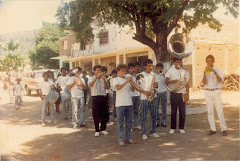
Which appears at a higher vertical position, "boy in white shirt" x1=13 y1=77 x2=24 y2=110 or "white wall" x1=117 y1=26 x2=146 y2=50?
"white wall" x1=117 y1=26 x2=146 y2=50

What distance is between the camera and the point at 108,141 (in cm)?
554

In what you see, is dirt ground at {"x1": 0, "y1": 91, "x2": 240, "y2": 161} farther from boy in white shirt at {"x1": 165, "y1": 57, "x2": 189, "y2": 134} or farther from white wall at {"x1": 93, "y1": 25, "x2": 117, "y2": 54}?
white wall at {"x1": 93, "y1": 25, "x2": 117, "y2": 54}

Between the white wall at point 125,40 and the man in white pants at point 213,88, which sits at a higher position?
the white wall at point 125,40

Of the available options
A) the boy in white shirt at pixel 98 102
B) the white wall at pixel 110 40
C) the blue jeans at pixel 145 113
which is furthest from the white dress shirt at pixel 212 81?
the white wall at pixel 110 40

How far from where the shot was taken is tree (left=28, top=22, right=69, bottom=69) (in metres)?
33.9

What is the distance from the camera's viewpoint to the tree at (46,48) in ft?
111

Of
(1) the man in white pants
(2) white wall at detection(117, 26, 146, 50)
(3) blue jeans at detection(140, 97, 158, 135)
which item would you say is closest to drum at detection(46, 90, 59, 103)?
(3) blue jeans at detection(140, 97, 158, 135)

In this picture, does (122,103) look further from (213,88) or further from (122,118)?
(213,88)

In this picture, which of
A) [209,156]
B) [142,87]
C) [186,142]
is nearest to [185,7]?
[142,87]

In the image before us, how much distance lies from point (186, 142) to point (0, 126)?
6322mm

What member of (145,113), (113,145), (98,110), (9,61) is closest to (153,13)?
(98,110)

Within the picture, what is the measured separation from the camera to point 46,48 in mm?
34562

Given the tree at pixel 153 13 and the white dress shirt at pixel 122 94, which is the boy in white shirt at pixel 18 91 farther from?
the white dress shirt at pixel 122 94

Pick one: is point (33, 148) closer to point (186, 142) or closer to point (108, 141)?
point (108, 141)
